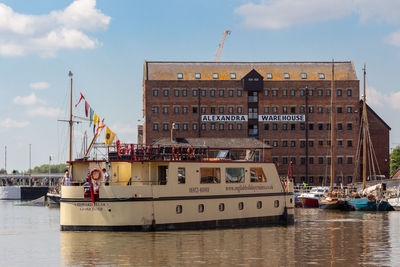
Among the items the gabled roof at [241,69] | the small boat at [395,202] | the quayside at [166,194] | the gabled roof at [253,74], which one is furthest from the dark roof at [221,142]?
the quayside at [166,194]

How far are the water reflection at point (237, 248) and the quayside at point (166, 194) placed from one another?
102 cm

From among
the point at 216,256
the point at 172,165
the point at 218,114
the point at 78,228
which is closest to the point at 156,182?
the point at 172,165

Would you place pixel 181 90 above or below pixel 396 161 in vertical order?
above

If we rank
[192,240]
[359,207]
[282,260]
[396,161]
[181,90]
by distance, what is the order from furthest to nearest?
[396,161] < [181,90] < [359,207] < [192,240] < [282,260]

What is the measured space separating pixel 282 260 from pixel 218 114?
80.8 metres

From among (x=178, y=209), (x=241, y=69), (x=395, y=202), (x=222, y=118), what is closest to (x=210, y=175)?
(x=178, y=209)

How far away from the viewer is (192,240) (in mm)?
34844

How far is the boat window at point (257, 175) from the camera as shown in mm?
42656

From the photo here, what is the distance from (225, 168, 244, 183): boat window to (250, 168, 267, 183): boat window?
0.88 meters

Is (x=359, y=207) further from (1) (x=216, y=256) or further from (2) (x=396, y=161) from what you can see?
(2) (x=396, y=161)

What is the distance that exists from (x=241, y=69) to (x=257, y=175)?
236 ft

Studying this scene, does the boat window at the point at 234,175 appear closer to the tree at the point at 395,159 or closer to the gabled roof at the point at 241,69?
the gabled roof at the point at 241,69

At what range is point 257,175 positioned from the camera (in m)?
43.1

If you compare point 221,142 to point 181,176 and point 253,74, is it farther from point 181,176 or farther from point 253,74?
point 181,176
